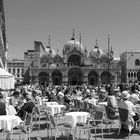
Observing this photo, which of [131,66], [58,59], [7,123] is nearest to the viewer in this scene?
[7,123]

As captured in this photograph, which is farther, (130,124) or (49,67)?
(49,67)

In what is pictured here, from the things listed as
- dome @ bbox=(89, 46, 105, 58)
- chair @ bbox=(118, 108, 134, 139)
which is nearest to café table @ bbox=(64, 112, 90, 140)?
chair @ bbox=(118, 108, 134, 139)

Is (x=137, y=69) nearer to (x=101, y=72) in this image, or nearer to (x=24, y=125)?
(x=101, y=72)

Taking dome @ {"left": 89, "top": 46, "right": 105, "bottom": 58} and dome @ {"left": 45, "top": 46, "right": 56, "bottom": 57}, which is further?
dome @ {"left": 45, "top": 46, "right": 56, "bottom": 57}

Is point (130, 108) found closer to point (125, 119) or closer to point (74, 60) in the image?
point (125, 119)

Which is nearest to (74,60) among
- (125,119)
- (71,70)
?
(71,70)

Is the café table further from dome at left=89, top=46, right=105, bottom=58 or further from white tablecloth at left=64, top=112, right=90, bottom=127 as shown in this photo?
dome at left=89, top=46, right=105, bottom=58

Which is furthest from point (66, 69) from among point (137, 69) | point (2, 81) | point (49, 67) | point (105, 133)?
point (105, 133)

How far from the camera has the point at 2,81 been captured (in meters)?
14.7

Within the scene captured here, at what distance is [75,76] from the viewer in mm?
73812

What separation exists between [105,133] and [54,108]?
9.58 feet

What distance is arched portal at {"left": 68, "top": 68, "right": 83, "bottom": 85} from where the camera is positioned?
73.4 meters

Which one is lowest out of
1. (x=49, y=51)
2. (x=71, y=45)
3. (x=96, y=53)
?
(x=96, y=53)

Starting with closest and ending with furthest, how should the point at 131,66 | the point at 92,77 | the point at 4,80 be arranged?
1. the point at 4,80
2. the point at 92,77
3. the point at 131,66
